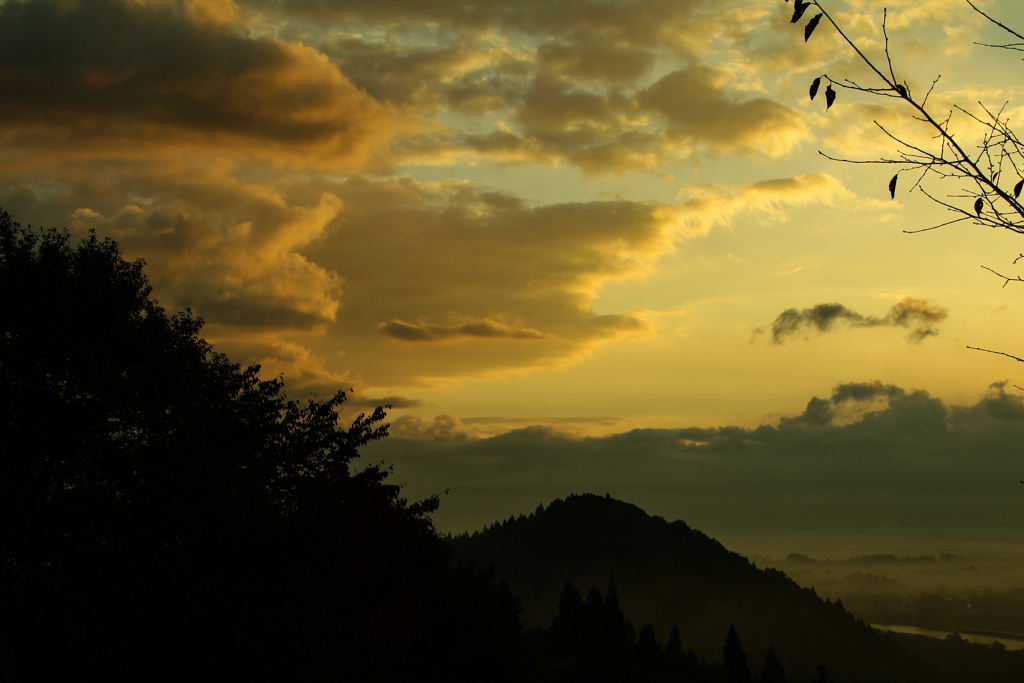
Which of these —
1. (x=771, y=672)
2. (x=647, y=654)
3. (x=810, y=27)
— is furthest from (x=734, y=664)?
(x=810, y=27)

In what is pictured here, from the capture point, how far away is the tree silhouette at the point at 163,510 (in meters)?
17.4

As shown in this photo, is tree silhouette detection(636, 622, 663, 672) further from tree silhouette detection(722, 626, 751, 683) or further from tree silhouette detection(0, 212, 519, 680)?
tree silhouette detection(0, 212, 519, 680)

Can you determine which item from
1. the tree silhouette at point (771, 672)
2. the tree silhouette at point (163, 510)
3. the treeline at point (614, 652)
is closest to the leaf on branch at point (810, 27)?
the tree silhouette at point (163, 510)

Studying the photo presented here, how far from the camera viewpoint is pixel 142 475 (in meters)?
24.7

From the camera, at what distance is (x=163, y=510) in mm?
20422

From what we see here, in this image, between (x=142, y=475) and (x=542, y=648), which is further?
(x=542, y=648)

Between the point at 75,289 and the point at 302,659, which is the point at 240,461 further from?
the point at 302,659

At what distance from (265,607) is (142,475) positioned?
9.87m

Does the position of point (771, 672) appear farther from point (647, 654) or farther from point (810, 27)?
point (810, 27)

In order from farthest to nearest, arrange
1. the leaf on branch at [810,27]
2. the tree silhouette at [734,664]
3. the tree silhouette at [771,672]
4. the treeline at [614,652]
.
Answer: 1. the tree silhouette at [771,672]
2. the tree silhouette at [734,664]
3. the treeline at [614,652]
4. the leaf on branch at [810,27]

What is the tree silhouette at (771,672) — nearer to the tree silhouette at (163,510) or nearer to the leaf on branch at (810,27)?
the tree silhouette at (163,510)

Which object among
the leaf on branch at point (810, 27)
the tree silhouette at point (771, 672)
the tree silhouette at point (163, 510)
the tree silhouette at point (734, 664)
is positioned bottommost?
the tree silhouette at point (771, 672)

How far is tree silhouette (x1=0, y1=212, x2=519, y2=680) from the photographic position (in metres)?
17.4

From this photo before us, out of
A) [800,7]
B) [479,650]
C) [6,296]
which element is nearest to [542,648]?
[479,650]
